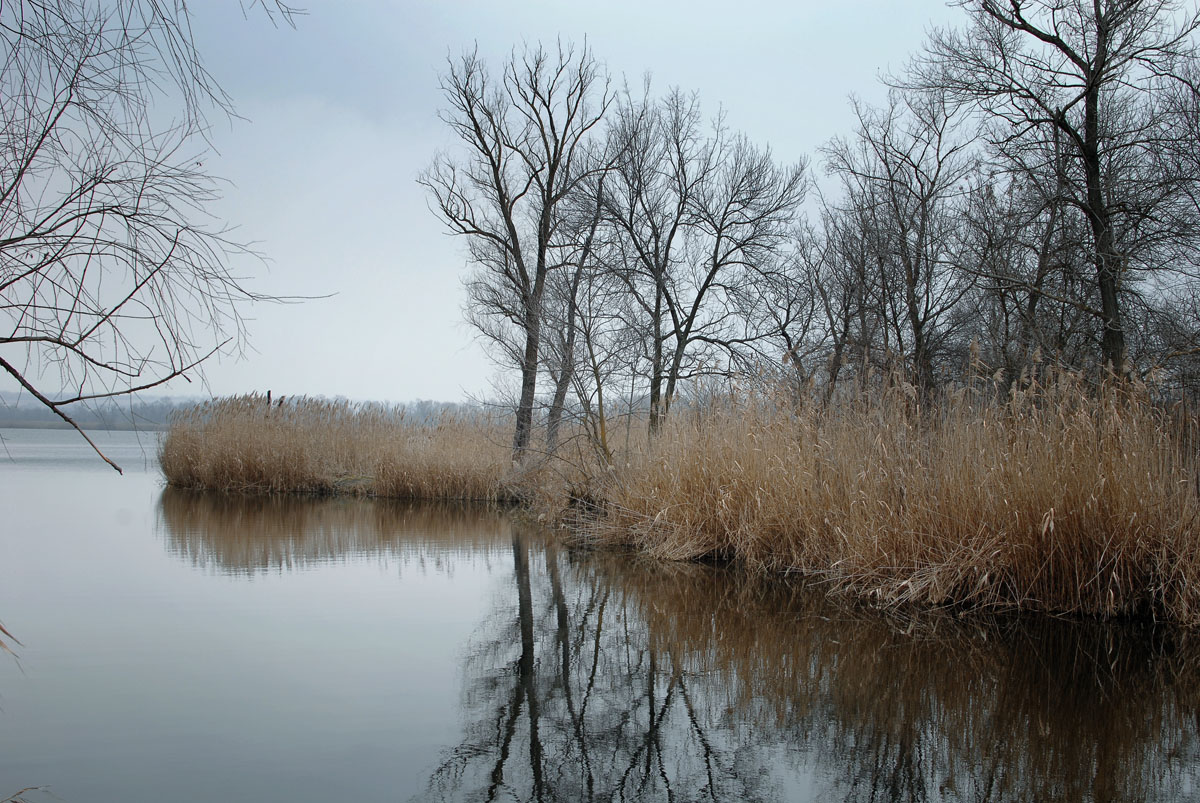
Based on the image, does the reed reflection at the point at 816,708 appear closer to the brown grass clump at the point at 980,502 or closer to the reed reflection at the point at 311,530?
the brown grass clump at the point at 980,502

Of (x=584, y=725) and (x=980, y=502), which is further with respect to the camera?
(x=980, y=502)

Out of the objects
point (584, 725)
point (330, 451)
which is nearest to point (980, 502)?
point (584, 725)

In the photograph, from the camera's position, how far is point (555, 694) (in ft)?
13.7

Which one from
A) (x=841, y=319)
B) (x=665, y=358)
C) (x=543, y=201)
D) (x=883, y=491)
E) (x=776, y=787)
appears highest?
(x=543, y=201)

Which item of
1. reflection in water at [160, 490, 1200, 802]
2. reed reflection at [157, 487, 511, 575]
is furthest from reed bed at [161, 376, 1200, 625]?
reed reflection at [157, 487, 511, 575]

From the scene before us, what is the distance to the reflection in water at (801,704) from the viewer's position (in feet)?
10.2

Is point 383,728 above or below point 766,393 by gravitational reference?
below

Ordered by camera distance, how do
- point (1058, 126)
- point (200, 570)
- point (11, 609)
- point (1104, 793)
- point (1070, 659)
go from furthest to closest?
1. point (1058, 126)
2. point (200, 570)
3. point (11, 609)
4. point (1070, 659)
5. point (1104, 793)

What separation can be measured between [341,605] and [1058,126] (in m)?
11.9

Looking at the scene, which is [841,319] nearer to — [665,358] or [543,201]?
[665,358]

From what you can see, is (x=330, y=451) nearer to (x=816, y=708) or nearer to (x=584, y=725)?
(x=584, y=725)

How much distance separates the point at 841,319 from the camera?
22.0m

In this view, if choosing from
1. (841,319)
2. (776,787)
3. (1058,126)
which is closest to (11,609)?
(776,787)

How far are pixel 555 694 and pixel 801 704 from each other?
47.3 inches
